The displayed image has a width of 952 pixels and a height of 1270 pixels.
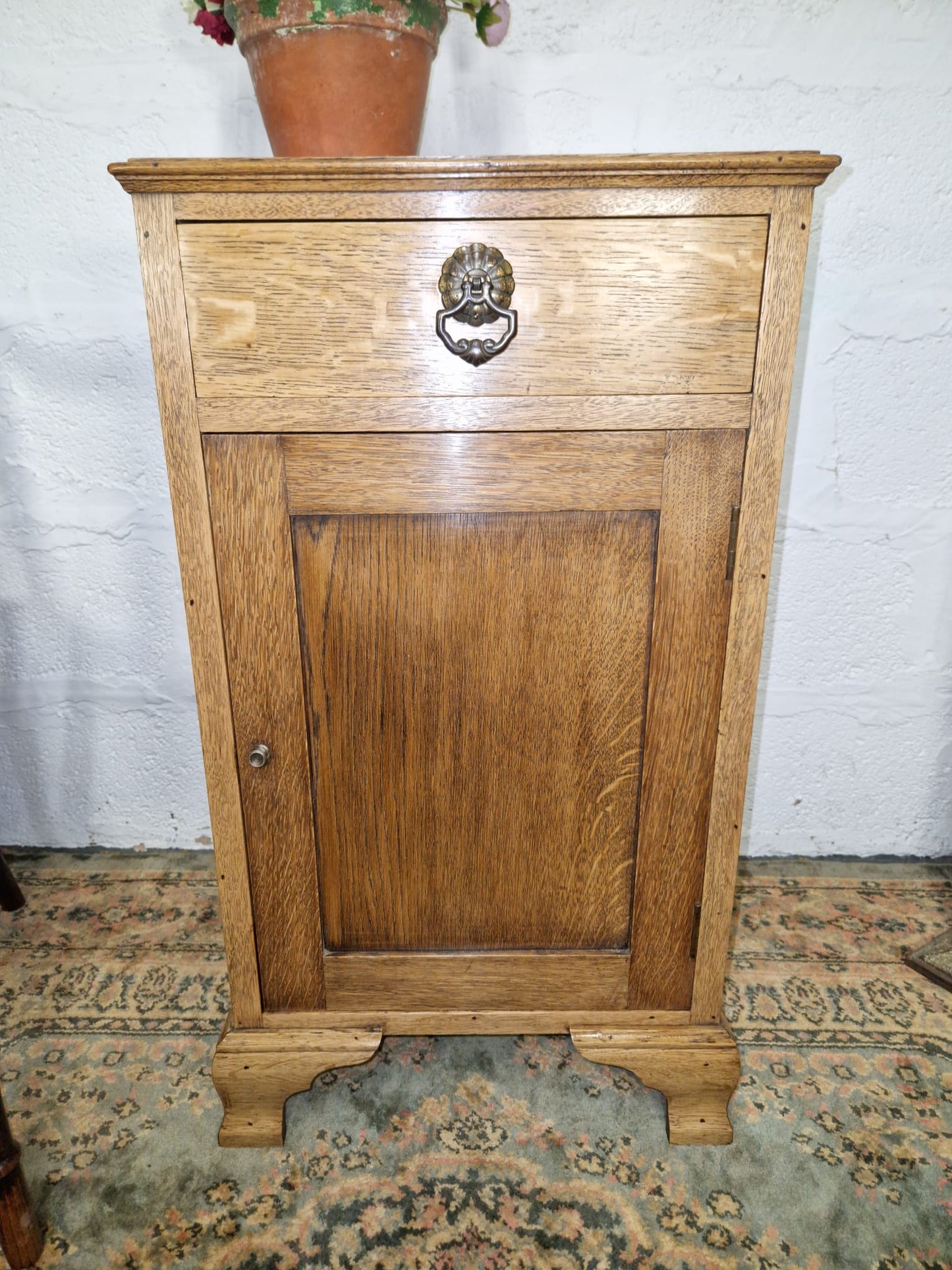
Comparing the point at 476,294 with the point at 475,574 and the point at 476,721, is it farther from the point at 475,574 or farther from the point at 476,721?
the point at 476,721

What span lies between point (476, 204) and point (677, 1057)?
110 cm

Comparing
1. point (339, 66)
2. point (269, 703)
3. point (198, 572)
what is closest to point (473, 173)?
point (339, 66)

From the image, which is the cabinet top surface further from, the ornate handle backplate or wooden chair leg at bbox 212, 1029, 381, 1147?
wooden chair leg at bbox 212, 1029, 381, 1147

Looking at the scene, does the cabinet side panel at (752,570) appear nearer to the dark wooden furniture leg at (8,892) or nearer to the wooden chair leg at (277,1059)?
the wooden chair leg at (277,1059)

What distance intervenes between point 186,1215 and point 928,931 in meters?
1.38

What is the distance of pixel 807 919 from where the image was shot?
1584 millimetres

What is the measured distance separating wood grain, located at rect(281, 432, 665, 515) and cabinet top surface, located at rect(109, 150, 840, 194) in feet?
0.79

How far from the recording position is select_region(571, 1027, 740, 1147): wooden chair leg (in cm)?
109

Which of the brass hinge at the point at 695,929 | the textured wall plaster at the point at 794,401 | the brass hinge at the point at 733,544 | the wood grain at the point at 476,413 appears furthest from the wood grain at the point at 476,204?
the brass hinge at the point at 695,929

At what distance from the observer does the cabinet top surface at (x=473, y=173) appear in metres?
0.76

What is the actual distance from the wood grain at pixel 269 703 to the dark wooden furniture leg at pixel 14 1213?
12.7 inches

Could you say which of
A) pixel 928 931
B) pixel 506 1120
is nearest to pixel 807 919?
pixel 928 931

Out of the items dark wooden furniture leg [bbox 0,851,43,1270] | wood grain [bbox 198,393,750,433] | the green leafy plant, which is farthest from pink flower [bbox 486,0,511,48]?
dark wooden furniture leg [bbox 0,851,43,1270]

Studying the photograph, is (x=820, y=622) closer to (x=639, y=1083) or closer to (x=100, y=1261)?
(x=639, y=1083)
